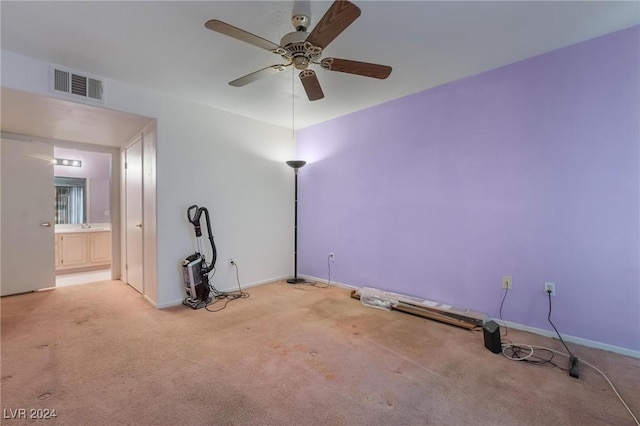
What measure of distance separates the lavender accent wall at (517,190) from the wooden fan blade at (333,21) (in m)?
2.10

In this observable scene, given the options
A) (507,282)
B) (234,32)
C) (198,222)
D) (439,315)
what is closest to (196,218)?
(198,222)

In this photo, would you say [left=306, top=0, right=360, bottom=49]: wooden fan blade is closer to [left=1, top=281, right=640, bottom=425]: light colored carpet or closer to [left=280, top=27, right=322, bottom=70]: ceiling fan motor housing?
[left=280, top=27, right=322, bottom=70]: ceiling fan motor housing

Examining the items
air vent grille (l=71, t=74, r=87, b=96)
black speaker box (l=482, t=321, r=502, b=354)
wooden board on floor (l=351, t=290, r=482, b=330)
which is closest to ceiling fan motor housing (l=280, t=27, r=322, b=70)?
air vent grille (l=71, t=74, r=87, b=96)

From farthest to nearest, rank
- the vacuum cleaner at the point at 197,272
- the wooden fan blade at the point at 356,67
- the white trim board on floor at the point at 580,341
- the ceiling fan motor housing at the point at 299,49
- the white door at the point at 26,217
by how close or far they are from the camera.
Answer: the white door at the point at 26,217, the vacuum cleaner at the point at 197,272, the white trim board on floor at the point at 580,341, the wooden fan blade at the point at 356,67, the ceiling fan motor housing at the point at 299,49

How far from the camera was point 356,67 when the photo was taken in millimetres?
2072

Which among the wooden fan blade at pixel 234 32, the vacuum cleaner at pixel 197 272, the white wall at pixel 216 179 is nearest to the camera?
the wooden fan blade at pixel 234 32

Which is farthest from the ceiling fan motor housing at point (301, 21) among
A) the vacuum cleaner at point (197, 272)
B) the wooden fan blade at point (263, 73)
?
the vacuum cleaner at point (197, 272)

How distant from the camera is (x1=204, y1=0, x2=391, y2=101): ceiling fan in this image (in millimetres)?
1517

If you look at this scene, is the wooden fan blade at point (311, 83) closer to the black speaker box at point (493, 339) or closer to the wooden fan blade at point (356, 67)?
the wooden fan blade at point (356, 67)

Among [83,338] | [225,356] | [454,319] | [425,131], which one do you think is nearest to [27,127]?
[83,338]

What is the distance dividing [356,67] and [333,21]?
0.55 m

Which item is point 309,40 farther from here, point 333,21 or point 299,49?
point 333,21

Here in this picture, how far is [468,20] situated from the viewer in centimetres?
216

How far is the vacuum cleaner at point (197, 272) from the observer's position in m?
3.41
